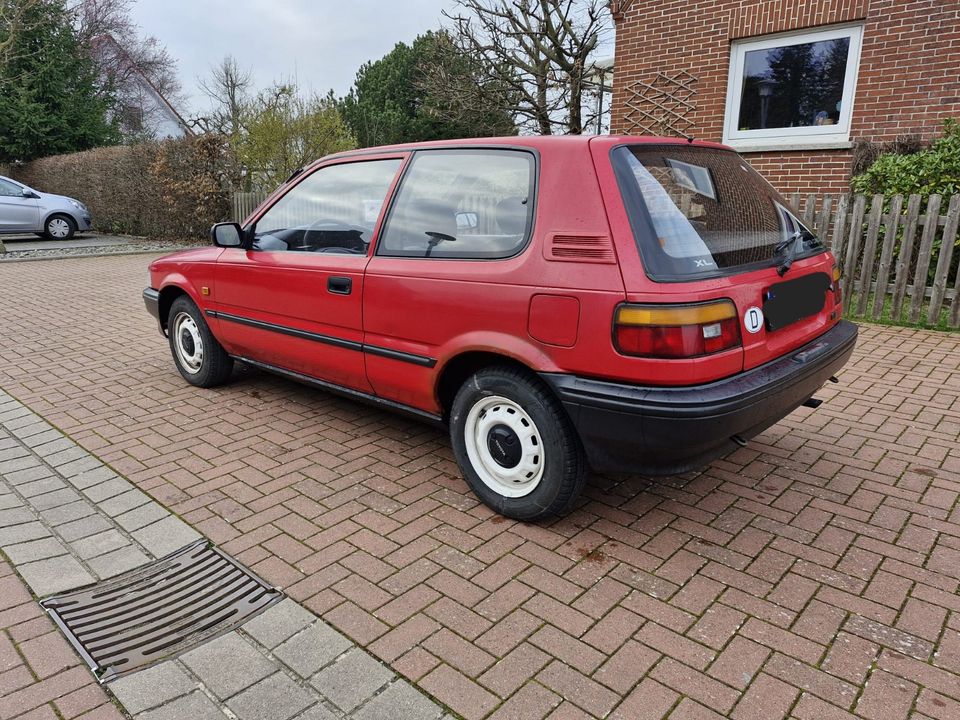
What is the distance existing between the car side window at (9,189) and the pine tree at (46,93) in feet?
20.4

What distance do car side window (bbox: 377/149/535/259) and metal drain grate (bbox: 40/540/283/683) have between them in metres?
1.68

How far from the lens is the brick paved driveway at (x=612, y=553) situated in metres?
2.20

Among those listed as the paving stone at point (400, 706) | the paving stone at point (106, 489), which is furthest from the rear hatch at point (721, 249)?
the paving stone at point (106, 489)

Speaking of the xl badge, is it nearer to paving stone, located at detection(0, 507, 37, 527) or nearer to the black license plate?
the black license plate

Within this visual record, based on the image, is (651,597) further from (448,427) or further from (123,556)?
(123,556)

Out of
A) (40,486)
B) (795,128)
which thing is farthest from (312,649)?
(795,128)

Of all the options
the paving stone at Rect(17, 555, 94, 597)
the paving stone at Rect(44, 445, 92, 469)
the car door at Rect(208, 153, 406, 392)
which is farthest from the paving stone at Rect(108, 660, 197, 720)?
the paving stone at Rect(44, 445, 92, 469)

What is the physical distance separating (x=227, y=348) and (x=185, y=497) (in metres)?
1.64

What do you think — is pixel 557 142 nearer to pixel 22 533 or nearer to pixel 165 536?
pixel 165 536

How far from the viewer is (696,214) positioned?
9.52 ft

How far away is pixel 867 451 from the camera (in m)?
3.94

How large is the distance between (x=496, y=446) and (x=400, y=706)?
1287 mm

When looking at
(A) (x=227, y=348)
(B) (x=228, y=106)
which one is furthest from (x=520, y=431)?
(B) (x=228, y=106)

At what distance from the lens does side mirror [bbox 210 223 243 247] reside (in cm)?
440
